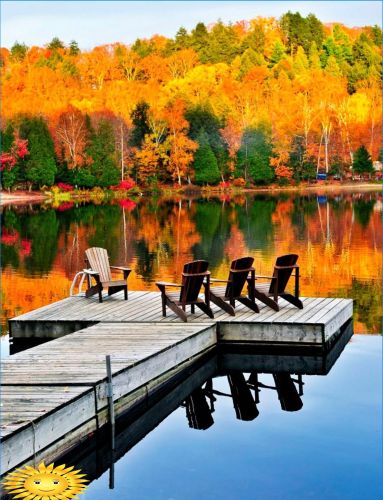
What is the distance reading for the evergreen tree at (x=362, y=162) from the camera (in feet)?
241

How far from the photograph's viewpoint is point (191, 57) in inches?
3686

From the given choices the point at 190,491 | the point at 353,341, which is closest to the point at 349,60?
the point at 353,341

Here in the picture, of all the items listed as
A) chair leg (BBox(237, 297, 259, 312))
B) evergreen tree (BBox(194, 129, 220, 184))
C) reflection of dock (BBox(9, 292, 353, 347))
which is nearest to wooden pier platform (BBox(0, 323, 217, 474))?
reflection of dock (BBox(9, 292, 353, 347))

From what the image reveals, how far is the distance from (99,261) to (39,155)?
1953 inches

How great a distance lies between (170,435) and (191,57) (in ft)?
285

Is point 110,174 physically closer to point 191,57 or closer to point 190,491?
point 191,57

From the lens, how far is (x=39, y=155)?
2469 inches

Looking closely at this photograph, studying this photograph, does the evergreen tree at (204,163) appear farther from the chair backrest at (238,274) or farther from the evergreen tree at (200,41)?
the chair backrest at (238,274)

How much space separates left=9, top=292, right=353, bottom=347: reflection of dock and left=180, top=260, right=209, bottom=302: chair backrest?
13.9 inches

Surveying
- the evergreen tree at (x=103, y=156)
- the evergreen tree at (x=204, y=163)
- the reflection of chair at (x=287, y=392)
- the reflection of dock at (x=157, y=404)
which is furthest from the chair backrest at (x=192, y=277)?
the evergreen tree at (x=204, y=163)

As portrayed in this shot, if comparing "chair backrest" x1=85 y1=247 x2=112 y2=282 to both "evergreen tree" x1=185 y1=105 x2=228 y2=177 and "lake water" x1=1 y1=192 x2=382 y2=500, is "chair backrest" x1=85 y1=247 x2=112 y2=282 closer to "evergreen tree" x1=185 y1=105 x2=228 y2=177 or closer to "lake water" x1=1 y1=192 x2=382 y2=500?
"lake water" x1=1 y1=192 x2=382 y2=500

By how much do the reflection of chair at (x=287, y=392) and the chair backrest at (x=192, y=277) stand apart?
5.40 ft

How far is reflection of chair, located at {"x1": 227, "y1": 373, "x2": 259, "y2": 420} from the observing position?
33.2 ft

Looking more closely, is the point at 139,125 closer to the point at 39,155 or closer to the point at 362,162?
the point at 39,155
